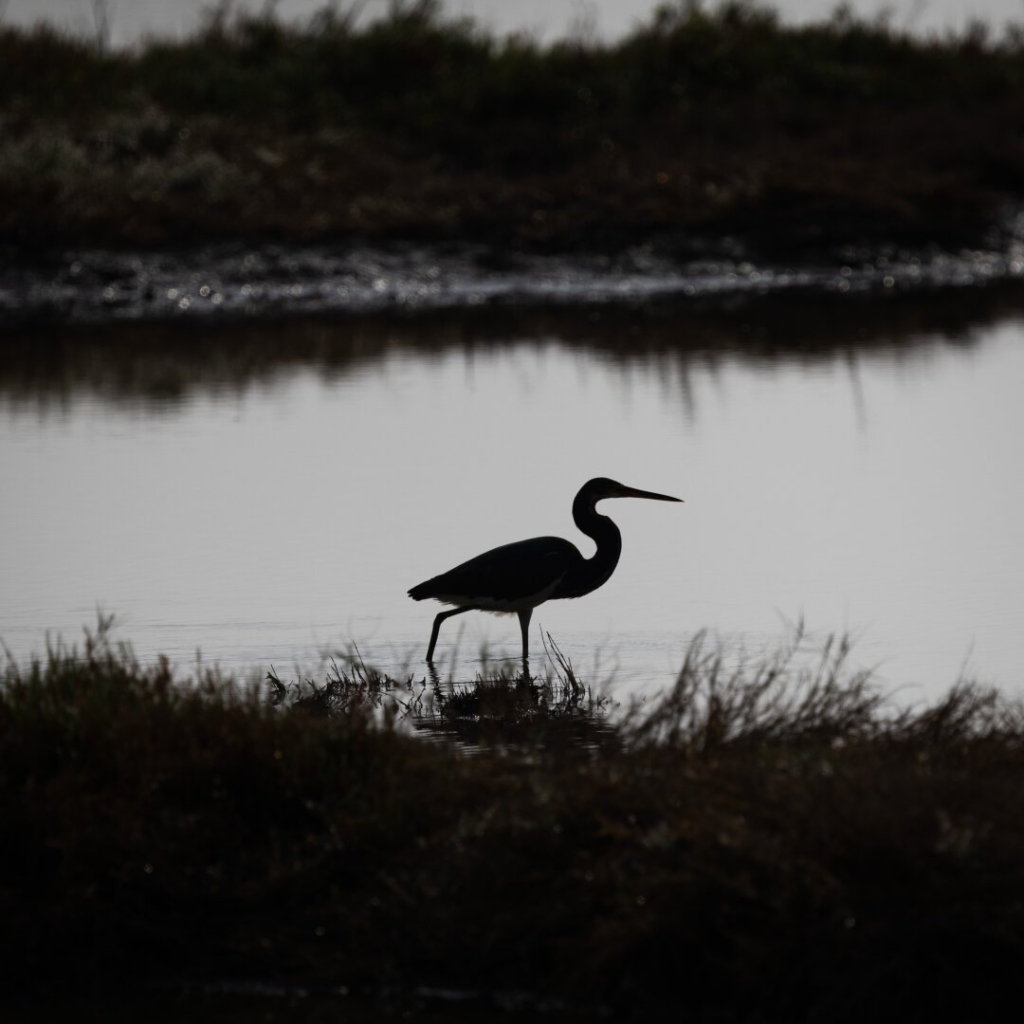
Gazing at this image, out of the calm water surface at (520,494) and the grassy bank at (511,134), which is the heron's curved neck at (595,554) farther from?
the grassy bank at (511,134)

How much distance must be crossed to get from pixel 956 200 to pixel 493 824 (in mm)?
21857

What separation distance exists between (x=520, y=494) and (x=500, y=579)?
166 inches

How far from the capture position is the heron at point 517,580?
28.2ft

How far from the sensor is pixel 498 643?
927 cm

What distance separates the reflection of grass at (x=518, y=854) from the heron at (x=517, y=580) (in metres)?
2.15

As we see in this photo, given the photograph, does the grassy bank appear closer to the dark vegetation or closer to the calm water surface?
the dark vegetation

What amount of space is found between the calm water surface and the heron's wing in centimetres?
32

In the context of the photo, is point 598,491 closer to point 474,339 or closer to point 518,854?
point 518,854

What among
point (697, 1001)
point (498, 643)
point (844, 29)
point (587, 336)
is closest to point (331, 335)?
point (587, 336)

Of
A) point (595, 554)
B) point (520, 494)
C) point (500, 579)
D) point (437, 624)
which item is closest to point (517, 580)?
point (500, 579)

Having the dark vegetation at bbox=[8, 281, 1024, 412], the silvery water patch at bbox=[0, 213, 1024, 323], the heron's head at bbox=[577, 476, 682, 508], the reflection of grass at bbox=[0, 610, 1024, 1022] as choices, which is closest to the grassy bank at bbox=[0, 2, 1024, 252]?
the silvery water patch at bbox=[0, 213, 1024, 323]

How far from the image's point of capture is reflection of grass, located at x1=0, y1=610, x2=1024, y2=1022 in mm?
5086

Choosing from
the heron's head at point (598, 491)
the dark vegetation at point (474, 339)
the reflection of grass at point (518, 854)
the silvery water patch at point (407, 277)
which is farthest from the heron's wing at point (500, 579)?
the silvery water patch at point (407, 277)

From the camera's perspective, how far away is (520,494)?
42.0 feet
